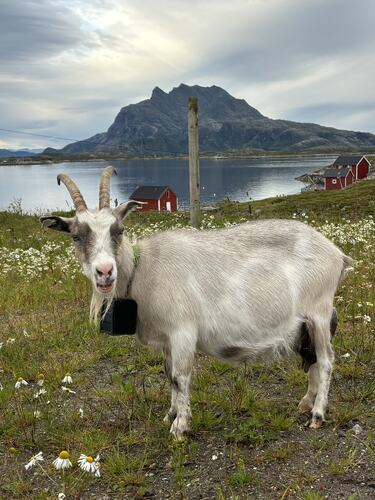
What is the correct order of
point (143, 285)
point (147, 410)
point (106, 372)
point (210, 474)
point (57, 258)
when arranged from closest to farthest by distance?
point (210, 474), point (143, 285), point (147, 410), point (106, 372), point (57, 258)

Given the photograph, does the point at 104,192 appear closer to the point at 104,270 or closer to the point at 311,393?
the point at 104,270

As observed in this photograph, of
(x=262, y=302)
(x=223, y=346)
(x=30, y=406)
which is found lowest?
(x=30, y=406)

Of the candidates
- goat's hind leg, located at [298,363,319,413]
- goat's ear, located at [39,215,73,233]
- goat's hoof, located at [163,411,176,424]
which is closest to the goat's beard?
goat's ear, located at [39,215,73,233]

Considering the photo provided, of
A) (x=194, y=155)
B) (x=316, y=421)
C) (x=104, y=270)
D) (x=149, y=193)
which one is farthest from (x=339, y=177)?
(x=104, y=270)

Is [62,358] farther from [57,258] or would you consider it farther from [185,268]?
[57,258]

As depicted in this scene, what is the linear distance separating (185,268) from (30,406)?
2876mm

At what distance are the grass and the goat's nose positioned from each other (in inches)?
74.4

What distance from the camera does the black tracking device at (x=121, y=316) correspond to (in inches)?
204

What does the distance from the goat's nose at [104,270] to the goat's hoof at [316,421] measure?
2961 millimetres

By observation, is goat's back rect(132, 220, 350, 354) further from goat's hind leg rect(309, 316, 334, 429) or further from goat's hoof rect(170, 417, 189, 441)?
goat's hoof rect(170, 417, 189, 441)

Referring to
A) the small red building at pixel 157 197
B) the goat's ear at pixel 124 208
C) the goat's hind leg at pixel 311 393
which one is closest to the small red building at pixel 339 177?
the small red building at pixel 157 197

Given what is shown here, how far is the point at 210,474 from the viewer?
4.77 meters

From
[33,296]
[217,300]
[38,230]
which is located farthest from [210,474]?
[38,230]

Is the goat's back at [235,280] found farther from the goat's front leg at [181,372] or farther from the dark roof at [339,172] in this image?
the dark roof at [339,172]
